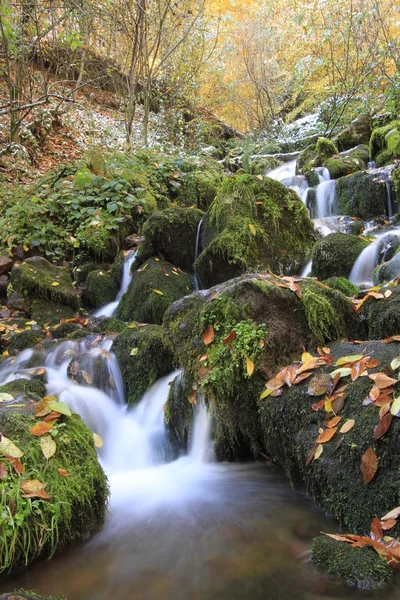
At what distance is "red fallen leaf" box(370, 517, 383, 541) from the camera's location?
2088 millimetres

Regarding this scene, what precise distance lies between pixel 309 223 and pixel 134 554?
5626mm

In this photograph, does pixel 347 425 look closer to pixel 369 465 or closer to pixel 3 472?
pixel 369 465

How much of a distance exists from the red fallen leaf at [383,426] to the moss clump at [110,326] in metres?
4.58

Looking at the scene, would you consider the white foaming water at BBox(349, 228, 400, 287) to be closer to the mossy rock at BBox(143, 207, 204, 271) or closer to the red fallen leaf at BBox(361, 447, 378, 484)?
the mossy rock at BBox(143, 207, 204, 271)

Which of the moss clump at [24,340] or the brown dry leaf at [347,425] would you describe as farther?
the moss clump at [24,340]

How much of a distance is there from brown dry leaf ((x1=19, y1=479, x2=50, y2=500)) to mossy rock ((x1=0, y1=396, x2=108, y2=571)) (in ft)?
0.08

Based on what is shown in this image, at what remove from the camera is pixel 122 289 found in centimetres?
793

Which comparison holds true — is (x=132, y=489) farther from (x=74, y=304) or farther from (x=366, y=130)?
(x=366, y=130)

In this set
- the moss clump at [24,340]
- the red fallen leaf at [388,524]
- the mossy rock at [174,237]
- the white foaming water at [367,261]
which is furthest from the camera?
the mossy rock at [174,237]

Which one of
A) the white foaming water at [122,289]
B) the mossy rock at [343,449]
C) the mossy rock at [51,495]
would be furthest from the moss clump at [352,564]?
the white foaming water at [122,289]

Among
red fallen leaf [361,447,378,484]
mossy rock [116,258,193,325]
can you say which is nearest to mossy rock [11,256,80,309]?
mossy rock [116,258,193,325]

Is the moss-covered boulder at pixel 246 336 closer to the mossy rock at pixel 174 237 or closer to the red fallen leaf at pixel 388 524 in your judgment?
the red fallen leaf at pixel 388 524

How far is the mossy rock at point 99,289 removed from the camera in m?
7.84

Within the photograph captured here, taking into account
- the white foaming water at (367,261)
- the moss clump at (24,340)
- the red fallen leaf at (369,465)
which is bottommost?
the red fallen leaf at (369,465)
